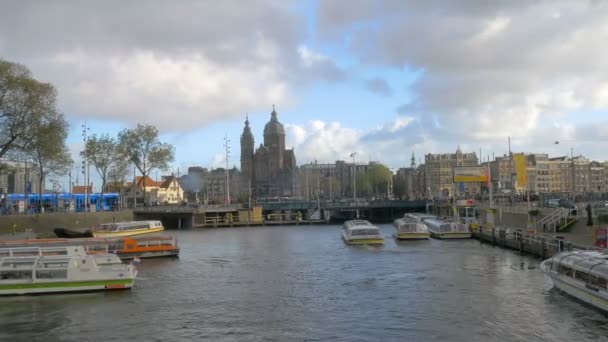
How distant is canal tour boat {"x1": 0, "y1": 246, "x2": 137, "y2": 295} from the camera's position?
1560 inches

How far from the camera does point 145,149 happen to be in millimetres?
133000

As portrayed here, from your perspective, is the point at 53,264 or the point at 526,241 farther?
the point at 526,241

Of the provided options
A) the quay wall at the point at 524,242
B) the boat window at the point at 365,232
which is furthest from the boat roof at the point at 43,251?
the quay wall at the point at 524,242

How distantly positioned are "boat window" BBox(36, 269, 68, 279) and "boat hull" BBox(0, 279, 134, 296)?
16.2 inches

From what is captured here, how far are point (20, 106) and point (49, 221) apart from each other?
2316 centimetres

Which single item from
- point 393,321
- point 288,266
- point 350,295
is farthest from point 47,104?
point 393,321

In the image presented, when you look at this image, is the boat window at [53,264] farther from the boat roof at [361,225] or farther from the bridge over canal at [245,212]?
the bridge over canal at [245,212]

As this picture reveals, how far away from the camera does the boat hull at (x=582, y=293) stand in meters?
31.1

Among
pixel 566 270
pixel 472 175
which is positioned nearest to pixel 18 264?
pixel 566 270

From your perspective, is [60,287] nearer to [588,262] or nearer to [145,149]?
[588,262]

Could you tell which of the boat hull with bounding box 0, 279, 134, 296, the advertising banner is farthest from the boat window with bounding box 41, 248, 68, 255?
the advertising banner

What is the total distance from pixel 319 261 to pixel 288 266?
14.9 feet

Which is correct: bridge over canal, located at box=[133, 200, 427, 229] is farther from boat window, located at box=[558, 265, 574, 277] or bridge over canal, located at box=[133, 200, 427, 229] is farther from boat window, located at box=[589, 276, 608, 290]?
boat window, located at box=[589, 276, 608, 290]

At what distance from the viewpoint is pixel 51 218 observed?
9325 centimetres
